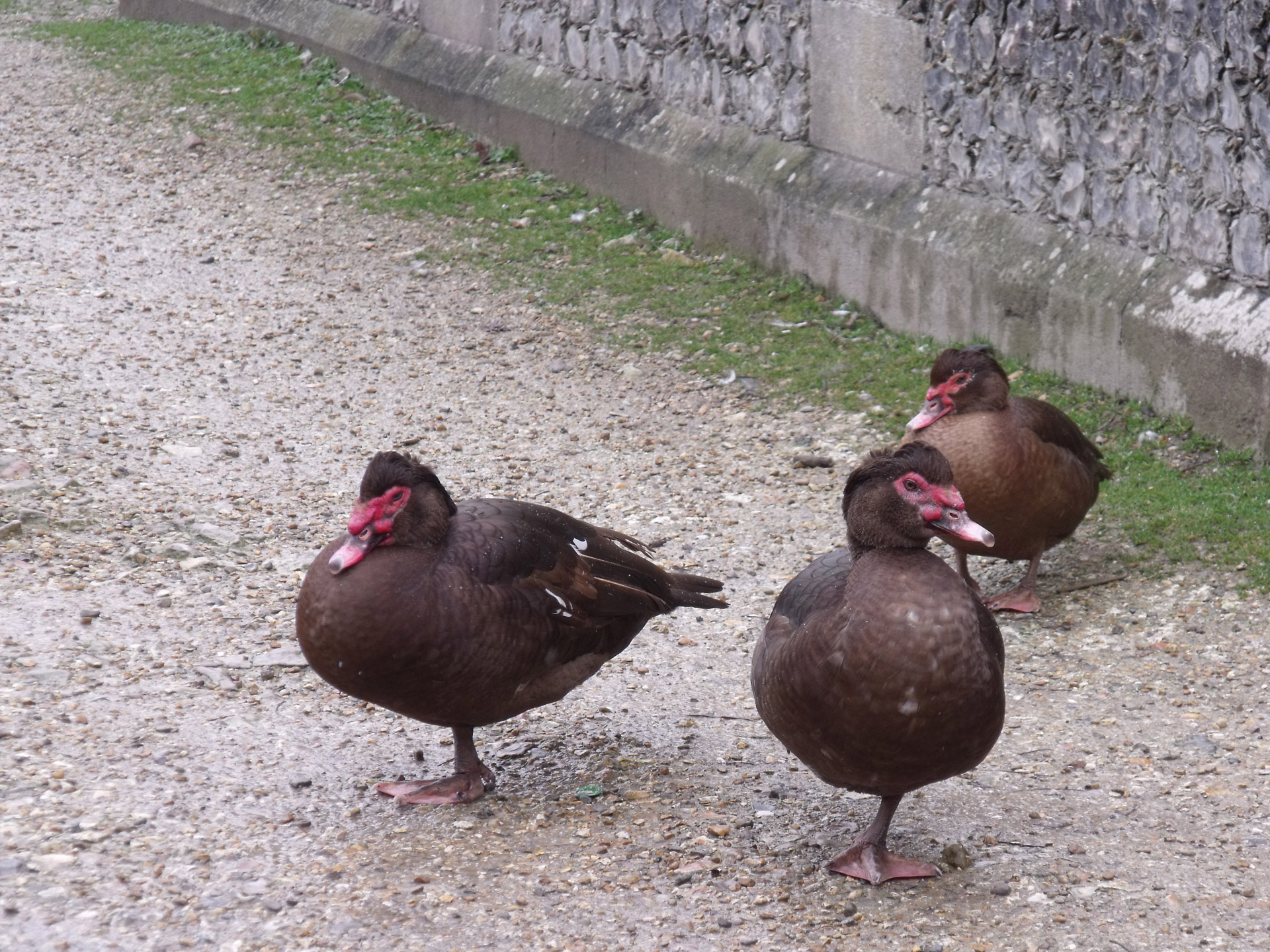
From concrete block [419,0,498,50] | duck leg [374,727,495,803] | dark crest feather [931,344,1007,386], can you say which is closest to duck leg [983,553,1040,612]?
dark crest feather [931,344,1007,386]

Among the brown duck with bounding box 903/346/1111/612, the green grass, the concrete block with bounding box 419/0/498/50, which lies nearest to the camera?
the brown duck with bounding box 903/346/1111/612

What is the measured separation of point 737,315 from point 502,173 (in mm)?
3186

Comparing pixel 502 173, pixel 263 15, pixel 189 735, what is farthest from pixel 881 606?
pixel 263 15

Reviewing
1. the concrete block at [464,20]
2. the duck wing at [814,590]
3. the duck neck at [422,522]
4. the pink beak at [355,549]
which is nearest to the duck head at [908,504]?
the duck wing at [814,590]

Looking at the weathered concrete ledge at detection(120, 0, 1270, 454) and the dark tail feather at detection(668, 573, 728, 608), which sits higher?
the weathered concrete ledge at detection(120, 0, 1270, 454)

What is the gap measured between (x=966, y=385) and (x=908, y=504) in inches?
79.7

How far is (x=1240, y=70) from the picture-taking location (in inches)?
248

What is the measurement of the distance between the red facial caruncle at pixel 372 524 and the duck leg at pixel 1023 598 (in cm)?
267

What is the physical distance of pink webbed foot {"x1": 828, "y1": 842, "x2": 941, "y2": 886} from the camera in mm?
3912

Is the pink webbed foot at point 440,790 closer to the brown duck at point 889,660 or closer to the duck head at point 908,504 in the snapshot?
the brown duck at point 889,660

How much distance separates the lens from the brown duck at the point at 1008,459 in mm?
5504

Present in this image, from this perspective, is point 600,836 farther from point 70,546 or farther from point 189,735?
point 70,546

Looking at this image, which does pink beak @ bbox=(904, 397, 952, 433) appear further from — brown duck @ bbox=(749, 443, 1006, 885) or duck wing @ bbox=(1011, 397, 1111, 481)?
brown duck @ bbox=(749, 443, 1006, 885)

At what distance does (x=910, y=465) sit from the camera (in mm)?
3863
